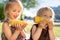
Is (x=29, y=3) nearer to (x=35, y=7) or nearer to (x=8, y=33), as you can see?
(x=35, y=7)

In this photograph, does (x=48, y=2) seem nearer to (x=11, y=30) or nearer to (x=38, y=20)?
(x=38, y=20)

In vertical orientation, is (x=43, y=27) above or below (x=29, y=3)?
below

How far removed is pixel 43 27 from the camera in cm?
113

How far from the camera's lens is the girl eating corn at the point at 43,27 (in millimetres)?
1089

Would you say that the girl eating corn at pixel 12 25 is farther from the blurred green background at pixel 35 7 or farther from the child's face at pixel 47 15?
the blurred green background at pixel 35 7

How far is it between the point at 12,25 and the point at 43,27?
0.70ft

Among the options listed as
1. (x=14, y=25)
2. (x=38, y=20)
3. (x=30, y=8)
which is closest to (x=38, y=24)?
(x=38, y=20)

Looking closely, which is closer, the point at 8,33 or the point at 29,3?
the point at 8,33

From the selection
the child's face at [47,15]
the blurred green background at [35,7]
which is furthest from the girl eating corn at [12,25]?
the blurred green background at [35,7]

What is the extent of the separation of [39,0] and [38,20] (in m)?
0.37

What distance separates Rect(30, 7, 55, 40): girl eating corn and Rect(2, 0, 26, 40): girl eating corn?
9 cm

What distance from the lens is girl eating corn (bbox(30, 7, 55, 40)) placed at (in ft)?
3.57

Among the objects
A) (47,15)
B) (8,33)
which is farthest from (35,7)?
(8,33)

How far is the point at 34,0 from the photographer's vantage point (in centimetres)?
143
